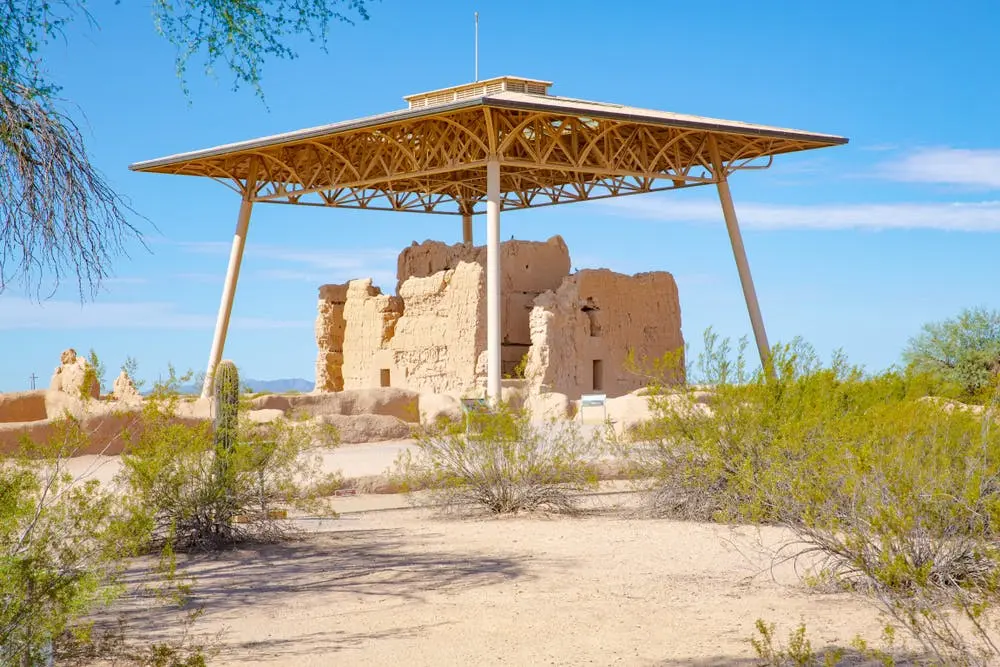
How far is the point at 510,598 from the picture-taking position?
800 centimetres

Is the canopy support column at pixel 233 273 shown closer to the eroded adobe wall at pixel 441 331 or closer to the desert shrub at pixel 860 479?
the eroded adobe wall at pixel 441 331

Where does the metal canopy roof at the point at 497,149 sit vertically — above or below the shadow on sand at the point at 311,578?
above

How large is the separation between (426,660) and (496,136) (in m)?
21.0

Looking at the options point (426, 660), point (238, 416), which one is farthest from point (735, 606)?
point (238, 416)

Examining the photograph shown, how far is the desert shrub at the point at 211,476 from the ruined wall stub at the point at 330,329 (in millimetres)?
24481

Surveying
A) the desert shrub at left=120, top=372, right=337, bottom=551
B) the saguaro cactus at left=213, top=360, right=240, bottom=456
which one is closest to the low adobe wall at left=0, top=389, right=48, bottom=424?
the saguaro cactus at left=213, top=360, right=240, bottom=456

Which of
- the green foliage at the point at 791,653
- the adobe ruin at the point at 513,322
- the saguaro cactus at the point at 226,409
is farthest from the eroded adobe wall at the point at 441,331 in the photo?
the green foliage at the point at 791,653

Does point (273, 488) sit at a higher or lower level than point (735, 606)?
higher

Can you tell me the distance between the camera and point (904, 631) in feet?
22.1

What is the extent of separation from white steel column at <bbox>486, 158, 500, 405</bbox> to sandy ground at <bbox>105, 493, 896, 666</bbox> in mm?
13069

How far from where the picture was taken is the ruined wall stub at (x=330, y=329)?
3512cm

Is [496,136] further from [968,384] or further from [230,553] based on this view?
[230,553]

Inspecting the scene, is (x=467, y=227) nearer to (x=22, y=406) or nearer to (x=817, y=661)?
(x=22, y=406)

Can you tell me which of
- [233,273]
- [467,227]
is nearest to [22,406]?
[233,273]
